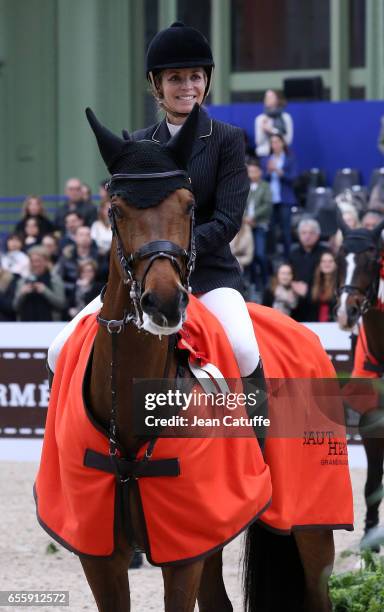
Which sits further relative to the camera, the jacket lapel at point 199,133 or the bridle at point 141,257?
the jacket lapel at point 199,133

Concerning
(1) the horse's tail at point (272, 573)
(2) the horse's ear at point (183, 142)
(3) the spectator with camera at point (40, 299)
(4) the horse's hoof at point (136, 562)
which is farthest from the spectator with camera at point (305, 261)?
(2) the horse's ear at point (183, 142)

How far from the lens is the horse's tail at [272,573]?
560 cm

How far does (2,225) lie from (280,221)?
6.22m

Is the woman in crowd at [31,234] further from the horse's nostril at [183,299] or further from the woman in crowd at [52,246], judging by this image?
the horse's nostril at [183,299]

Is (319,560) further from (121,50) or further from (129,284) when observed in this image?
(121,50)

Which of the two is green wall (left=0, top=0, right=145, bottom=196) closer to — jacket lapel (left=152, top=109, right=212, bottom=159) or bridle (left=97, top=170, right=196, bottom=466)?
jacket lapel (left=152, top=109, right=212, bottom=159)

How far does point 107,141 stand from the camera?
167 inches

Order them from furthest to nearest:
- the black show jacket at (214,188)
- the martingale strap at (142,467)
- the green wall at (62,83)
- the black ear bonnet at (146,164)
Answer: the green wall at (62,83) → the black show jacket at (214,188) → the martingale strap at (142,467) → the black ear bonnet at (146,164)

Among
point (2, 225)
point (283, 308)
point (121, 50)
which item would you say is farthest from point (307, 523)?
point (121, 50)

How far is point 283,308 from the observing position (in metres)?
12.1

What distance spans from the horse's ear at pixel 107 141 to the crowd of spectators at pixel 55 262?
7959 mm

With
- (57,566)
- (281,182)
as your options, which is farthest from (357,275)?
(281,182)

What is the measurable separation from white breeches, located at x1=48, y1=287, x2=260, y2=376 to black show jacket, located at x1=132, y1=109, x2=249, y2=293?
0.22 feet

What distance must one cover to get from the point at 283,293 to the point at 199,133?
23.7 feet
